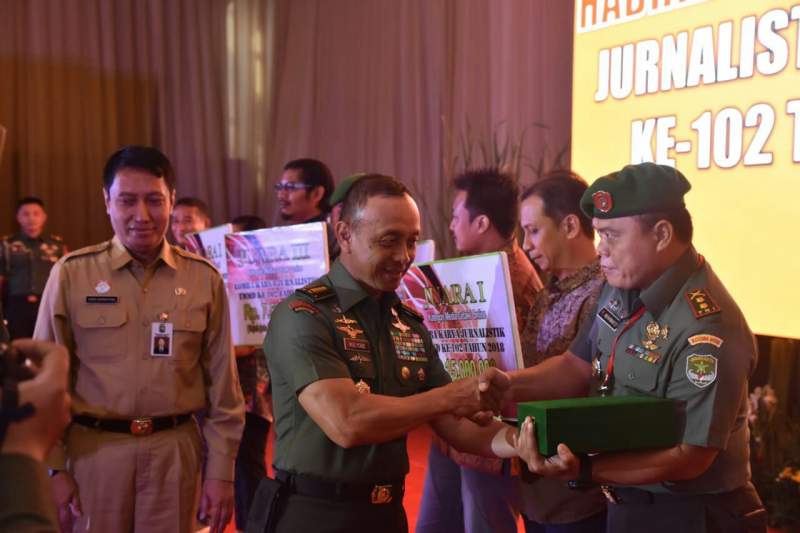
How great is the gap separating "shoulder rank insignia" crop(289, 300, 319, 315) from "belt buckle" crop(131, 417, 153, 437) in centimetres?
61

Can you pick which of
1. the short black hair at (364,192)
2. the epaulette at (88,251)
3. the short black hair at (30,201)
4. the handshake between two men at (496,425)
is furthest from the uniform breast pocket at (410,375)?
the short black hair at (30,201)

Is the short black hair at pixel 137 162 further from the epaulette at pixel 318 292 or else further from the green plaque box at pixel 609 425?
the green plaque box at pixel 609 425

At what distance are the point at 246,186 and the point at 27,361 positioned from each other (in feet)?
22.4

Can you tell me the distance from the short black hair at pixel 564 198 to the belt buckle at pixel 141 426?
3.87 ft

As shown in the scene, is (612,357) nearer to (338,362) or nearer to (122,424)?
(338,362)

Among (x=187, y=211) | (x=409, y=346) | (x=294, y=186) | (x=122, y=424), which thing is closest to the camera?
(x=409, y=346)

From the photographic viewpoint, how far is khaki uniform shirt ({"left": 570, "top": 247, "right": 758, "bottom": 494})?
1.61 metres

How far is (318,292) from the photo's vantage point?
1.78 meters

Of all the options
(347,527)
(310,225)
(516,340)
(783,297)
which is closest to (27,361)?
(347,527)

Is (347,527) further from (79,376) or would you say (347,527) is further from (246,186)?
(246,186)

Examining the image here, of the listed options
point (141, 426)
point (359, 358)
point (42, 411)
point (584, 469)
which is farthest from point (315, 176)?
point (42, 411)

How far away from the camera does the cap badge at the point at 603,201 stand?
1778mm

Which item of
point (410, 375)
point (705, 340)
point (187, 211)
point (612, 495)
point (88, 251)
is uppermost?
point (187, 211)

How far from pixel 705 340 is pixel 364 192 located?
0.73m
